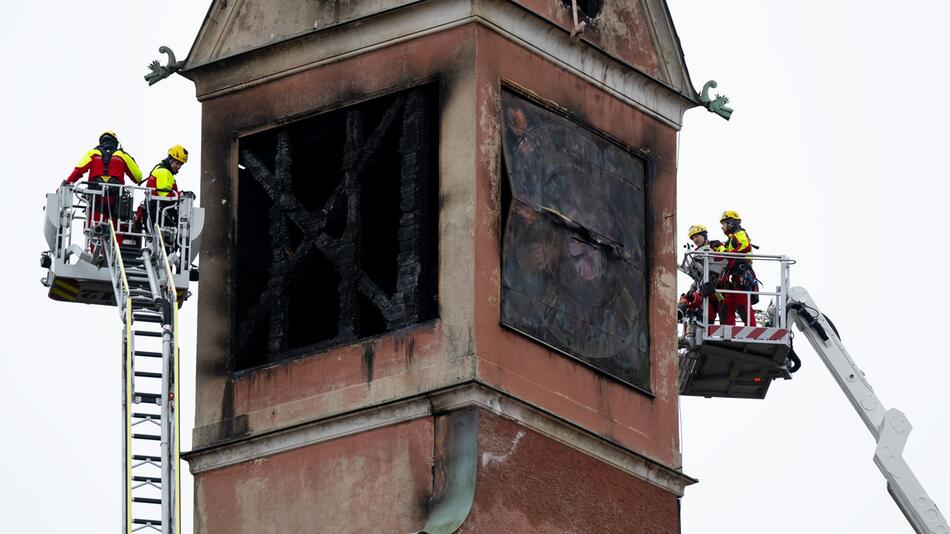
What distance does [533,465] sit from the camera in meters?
48.0

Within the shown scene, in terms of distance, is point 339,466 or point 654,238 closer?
point 339,466

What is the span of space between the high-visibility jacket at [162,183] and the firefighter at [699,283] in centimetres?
987

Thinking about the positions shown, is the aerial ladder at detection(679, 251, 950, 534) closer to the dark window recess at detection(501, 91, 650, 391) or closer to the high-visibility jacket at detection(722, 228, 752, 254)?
the high-visibility jacket at detection(722, 228, 752, 254)

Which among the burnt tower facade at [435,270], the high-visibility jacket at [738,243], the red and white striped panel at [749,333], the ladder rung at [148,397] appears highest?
the high-visibility jacket at [738,243]

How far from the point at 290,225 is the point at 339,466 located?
13.2 ft

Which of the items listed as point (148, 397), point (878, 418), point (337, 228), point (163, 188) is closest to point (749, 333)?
point (878, 418)

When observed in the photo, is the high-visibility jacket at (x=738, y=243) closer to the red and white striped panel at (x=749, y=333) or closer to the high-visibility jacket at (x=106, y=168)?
the red and white striped panel at (x=749, y=333)

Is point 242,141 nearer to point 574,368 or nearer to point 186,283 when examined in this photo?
point 186,283

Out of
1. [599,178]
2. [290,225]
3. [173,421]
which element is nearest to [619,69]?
[599,178]

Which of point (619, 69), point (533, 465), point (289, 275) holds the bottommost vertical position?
point (533, 465)

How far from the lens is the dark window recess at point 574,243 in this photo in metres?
48.9

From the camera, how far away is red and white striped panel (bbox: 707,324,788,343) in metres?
56.8

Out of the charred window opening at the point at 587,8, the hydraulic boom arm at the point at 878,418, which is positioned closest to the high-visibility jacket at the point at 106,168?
the charred window opening at the point at 587,8

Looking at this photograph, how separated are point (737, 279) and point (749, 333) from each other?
923 mm
